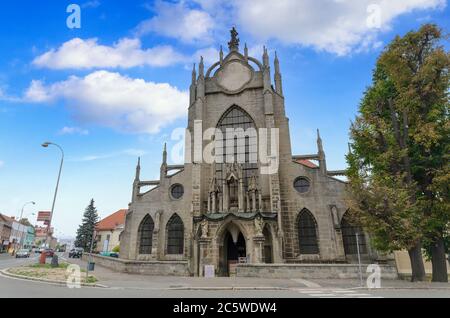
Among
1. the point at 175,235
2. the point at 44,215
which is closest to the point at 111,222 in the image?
the point at 44,215

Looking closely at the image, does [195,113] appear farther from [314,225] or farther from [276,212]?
[314,225]

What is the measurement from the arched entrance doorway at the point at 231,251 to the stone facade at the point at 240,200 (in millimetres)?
73

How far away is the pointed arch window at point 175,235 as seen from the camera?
75.7ft

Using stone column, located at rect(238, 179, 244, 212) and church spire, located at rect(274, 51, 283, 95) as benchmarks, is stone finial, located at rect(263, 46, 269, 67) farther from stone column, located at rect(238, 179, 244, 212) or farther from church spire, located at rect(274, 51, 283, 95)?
stone column, located at rect(238, 179, 244, 212)

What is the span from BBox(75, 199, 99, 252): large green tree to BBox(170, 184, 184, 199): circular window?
28.3m

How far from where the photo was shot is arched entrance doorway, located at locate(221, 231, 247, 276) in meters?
20.5

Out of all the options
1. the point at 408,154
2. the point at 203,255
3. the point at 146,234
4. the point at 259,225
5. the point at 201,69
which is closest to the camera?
the point at 408,154

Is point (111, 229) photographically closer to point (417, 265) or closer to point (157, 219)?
point (157, 219)

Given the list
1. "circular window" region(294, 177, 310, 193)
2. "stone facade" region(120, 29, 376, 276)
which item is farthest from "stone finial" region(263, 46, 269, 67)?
"circular window" region(294, 177, 310, 193)

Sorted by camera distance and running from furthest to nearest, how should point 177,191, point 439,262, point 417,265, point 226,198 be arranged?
point 177,191, point 226,198, point 439,262, point 417,265

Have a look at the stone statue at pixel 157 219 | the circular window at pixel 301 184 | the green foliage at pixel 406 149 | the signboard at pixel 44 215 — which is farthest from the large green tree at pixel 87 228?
the green foliage at pixel 406 149

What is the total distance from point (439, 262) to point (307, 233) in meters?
8.71

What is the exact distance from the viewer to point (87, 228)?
1934 inches
